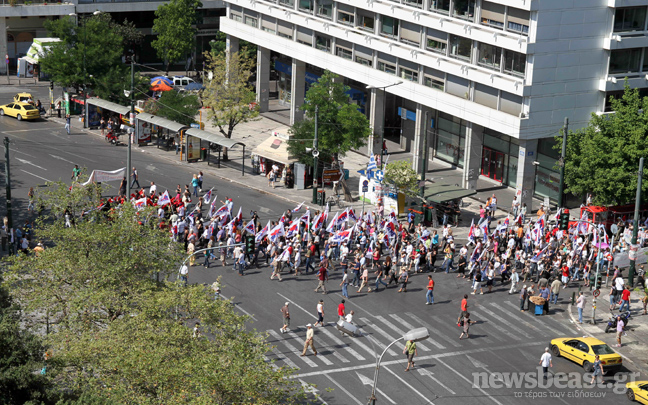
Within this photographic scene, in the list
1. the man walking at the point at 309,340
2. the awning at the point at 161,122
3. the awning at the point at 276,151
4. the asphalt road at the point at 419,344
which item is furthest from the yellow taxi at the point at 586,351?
the awning at the point at 161,122

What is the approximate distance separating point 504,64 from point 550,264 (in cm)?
1723

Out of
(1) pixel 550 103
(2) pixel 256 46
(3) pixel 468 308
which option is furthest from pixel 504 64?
(2) pixel 256 46

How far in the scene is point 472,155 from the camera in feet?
207

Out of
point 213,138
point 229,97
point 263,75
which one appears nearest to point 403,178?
point 213,138

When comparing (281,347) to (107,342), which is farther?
(281,347)

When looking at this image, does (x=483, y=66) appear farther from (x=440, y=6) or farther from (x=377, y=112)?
(x=377, y=112)

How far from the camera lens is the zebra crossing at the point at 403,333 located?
1545 inches

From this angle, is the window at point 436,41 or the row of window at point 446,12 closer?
the row of window at point 446,12

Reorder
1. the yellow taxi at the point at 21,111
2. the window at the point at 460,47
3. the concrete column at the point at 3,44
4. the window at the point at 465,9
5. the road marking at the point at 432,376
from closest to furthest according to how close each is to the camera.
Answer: the road marking at the point at 432,376 → the window at the point at 465,9 → the window at the point at 460,47 → the yellow taxi at the point at 21,111 → the concrete column at the point at 3,44

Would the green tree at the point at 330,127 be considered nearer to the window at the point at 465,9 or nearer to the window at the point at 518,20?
the window at the point at 465,9

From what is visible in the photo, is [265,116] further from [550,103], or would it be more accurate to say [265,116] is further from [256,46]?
[550,103]

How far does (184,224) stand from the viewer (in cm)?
5078

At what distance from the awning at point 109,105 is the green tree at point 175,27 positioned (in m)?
19.8

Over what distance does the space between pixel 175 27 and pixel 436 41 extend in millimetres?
36005
